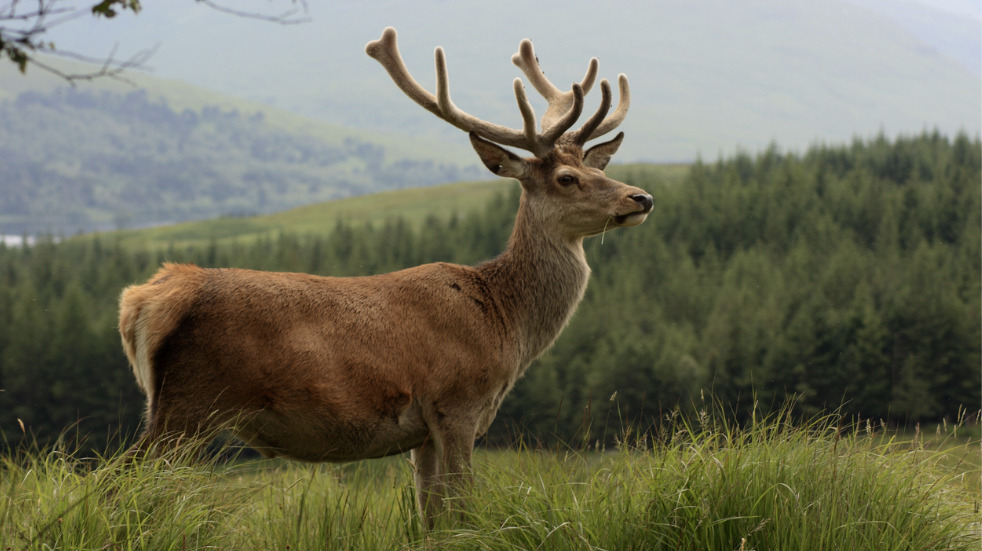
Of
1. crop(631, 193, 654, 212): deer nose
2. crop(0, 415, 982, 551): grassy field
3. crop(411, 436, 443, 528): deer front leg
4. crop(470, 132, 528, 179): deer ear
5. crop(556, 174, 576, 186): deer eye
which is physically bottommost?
crop(411, 436, 443, 528): deer front leg

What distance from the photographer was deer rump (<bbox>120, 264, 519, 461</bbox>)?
17.6 ft

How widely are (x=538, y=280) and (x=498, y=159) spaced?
Result: 3.25 feet

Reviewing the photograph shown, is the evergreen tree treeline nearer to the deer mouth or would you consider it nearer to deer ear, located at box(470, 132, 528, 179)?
deer ear, located at box(470, 132, 528, 179)

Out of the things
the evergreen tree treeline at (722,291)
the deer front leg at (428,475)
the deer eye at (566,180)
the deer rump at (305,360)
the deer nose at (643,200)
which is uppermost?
the deer eye at (566,180)

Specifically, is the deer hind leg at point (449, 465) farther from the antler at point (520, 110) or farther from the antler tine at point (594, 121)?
the antler tine at point (594, 121)

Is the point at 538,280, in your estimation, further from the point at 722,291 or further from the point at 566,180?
the point at 722,291

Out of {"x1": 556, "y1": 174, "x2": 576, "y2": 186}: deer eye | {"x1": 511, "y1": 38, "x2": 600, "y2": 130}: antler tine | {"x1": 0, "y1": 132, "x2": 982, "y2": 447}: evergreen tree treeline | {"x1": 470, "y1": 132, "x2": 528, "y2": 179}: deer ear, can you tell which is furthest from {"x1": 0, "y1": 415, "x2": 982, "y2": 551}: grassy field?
{"x1": 0, "y1": 132, "x2": 982, "y2": 447}: evergreen tree treeline

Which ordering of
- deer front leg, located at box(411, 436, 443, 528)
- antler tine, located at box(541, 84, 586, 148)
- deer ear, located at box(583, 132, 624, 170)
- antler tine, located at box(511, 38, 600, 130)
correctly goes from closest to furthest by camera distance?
deer front leg, located at box(411, 436, 443, 528) → antler tine, located at box(541, 84, 586, 148) → deer ear, located at box(583, 132, 624, 170) → antler tine, located at box(511, 38, 600, 130)

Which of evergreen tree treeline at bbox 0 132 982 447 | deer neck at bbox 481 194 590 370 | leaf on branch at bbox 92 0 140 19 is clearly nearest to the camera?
leaf on branch at bbox 92 0 140 19

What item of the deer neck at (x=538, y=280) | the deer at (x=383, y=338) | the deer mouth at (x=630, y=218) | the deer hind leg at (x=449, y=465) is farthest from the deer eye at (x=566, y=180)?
the deer hind leg at (x=449, y=465)

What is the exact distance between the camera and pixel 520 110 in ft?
23.2

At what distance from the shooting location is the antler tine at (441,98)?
22.4ft

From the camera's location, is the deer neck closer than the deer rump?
No

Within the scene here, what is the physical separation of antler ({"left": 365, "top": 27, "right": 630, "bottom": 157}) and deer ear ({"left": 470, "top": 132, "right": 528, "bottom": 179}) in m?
0.18
